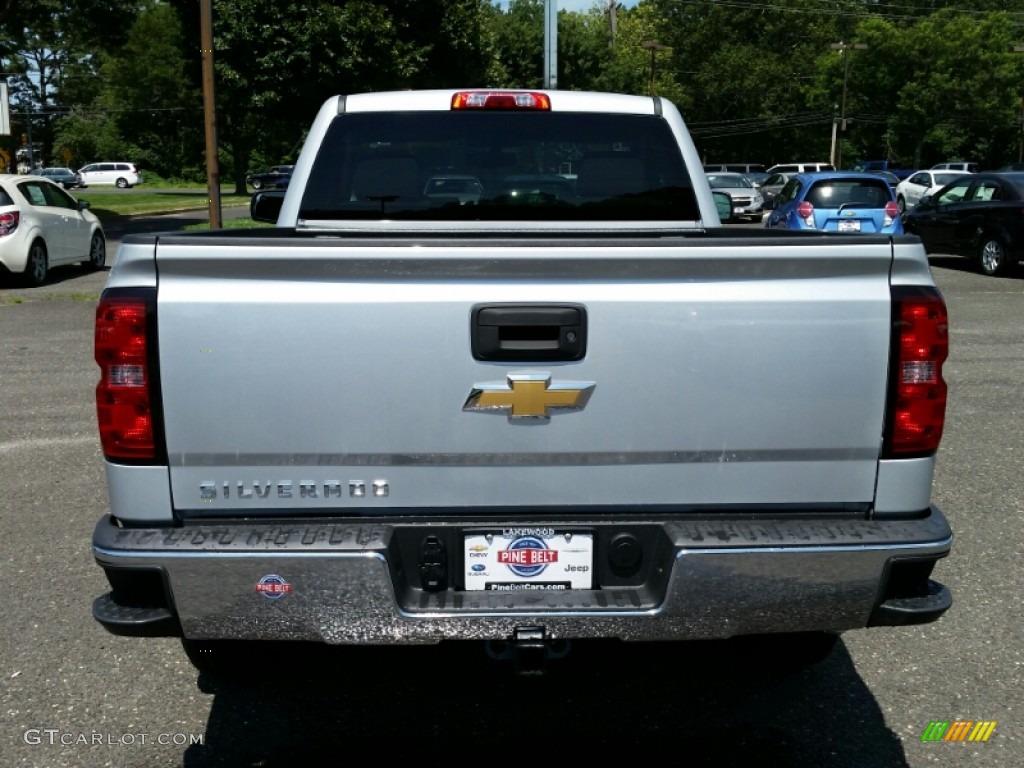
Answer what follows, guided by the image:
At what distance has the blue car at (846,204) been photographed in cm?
1820

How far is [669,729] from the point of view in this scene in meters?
3.73

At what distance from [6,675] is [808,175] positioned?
1714 cm

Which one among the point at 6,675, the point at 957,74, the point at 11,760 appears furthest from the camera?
the point at 957,74

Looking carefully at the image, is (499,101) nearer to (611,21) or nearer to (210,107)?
(210,107)

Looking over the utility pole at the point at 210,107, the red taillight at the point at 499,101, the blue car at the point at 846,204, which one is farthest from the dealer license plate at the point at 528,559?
the blue car at the point at 846,204

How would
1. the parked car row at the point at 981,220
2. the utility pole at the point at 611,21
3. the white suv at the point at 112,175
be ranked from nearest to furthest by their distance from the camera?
the parked car row at the point at 981,220, the white suv at the point at 112,175, the utility pole at the point at 611,21

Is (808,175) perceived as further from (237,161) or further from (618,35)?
(618,35)

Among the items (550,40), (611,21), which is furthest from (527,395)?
(611,21)

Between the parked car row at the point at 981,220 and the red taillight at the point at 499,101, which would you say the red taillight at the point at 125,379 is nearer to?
the red taillight at the point at 499,101

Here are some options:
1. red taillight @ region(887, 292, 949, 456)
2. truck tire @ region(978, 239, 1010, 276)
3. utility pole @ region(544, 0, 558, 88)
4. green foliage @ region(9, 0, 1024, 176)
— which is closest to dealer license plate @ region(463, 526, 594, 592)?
red taillight @ region(887, 292, 949, 456)

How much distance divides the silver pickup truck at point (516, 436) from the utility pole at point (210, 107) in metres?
15.4

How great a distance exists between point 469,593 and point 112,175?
77754mm

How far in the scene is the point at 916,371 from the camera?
9.96ft

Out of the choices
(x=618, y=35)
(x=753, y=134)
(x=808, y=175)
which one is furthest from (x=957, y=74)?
(x=808, y=175)
